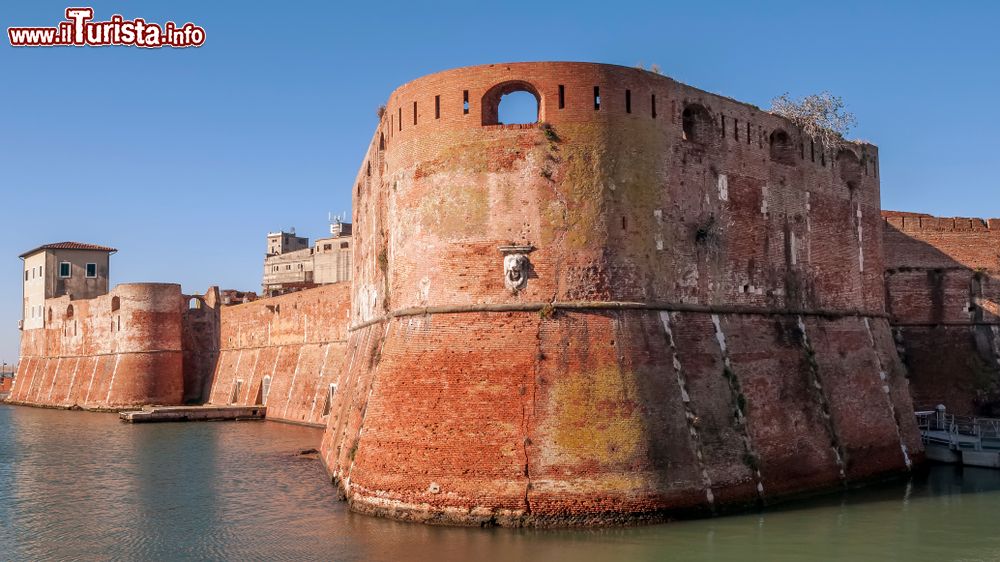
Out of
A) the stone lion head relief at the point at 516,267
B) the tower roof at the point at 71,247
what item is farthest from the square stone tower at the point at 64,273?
the stone lion head relief at the point at 516,267

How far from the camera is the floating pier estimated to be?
874 inches

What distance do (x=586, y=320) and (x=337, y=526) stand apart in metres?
5.81

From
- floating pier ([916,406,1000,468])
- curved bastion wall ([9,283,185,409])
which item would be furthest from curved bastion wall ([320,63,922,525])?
curved bastion wall ([9,283,185,409])

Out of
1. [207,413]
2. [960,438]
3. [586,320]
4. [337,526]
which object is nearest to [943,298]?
[960,438]

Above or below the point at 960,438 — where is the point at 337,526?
below

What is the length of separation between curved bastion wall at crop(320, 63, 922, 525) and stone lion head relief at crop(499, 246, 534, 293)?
40 mm

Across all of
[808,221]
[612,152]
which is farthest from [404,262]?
[808,221]

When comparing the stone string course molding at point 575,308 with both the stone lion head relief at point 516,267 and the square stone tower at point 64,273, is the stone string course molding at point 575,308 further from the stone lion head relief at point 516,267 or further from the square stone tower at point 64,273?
the square stone tower at point 64,273

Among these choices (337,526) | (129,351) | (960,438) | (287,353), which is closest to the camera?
(337,526)

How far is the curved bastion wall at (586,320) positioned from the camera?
622 inches

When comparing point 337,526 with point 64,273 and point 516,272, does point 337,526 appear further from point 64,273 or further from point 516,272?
point 64,273

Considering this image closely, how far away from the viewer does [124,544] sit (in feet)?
52.5

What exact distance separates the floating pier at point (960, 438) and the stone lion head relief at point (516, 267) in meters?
12.9

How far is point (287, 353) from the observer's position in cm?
3947
